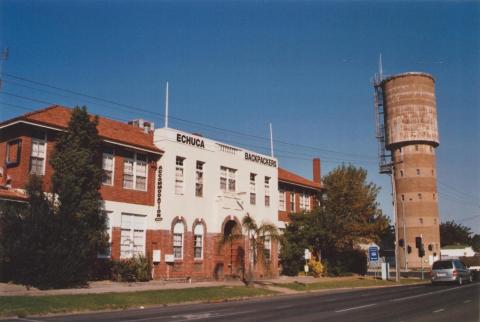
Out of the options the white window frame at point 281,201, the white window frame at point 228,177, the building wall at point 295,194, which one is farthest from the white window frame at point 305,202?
the white window frame at point 228,177

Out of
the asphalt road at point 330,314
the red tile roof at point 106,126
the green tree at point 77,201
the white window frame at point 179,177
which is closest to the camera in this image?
the asphalt road at point 330,314

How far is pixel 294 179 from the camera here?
45.6 m

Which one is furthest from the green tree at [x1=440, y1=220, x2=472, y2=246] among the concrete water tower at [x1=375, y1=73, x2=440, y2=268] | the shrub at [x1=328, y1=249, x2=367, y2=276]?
the shrub at [x1=328, y1=249, x2=367, y2=276]

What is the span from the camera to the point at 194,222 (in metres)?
32.8

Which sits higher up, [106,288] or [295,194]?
[295,194]

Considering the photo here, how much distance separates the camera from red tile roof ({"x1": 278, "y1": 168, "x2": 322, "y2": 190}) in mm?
43619

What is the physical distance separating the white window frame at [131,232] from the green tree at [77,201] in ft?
7.76

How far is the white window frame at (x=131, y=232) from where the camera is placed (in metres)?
29.1

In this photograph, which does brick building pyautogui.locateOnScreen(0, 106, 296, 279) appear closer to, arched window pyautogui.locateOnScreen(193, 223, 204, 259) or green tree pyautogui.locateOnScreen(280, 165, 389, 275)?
arched window pyautogui.locateOnScreen(193, 223, 204, 259)

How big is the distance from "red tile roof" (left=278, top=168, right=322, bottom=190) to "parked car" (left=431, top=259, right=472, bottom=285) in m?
14.6

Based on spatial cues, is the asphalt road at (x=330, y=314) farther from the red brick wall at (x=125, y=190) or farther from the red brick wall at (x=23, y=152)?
the red brick wall at (x=125, y=190)

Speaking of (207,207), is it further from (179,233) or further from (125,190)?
(125,190)

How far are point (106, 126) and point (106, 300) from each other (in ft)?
45.9

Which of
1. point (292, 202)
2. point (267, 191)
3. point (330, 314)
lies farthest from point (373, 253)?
point (330, 314)
